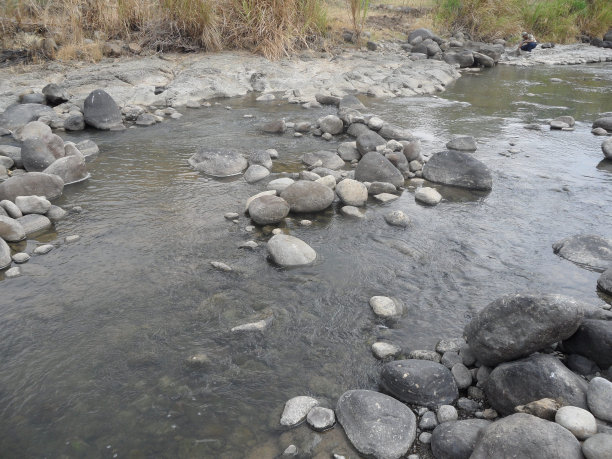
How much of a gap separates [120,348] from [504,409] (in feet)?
6.92

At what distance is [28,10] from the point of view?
9883mm

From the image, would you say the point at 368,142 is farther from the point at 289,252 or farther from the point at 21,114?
the point at 21,114

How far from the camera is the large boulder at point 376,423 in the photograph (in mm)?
2205

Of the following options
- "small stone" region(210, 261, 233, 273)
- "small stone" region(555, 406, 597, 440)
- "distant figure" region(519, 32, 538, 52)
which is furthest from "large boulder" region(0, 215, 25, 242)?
"distant figure" region(519, 32, 538, 52)

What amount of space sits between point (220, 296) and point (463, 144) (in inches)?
176

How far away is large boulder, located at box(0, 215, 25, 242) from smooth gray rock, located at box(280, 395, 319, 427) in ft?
9.44

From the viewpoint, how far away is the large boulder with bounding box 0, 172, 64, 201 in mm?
4516

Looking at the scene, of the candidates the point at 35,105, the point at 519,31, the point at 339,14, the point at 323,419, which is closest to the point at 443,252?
the point at 323,419

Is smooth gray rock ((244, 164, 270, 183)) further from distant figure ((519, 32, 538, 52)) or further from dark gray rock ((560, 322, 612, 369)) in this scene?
distant figure ((519, 32, 538, 52))

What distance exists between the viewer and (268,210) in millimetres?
4250

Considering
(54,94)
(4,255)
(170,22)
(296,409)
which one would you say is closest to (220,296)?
(296,409)

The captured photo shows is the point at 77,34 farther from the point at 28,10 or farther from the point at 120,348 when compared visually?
the point at 120,348

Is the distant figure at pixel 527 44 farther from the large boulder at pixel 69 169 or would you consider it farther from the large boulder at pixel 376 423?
the large boulder at pixel 376 423

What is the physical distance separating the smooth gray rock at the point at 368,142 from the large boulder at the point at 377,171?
74cm
